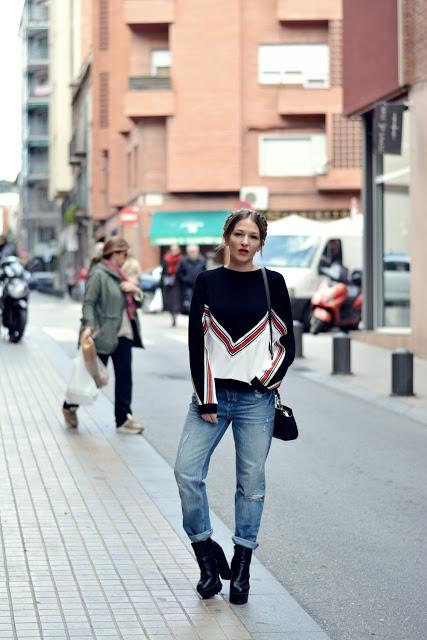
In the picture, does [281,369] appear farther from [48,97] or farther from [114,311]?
[48,97]

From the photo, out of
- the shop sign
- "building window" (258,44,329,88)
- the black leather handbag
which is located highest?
"building window" (258,44,329,88)

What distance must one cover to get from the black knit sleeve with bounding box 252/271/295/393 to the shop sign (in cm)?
1593

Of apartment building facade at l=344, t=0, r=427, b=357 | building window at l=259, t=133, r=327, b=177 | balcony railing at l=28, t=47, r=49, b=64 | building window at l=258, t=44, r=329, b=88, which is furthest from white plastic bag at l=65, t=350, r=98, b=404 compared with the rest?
balcony railing at l=28, t=47, r=49, b=64

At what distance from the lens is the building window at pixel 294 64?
47.9 meters

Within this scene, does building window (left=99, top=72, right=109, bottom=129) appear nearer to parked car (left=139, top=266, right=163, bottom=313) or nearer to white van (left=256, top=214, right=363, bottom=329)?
parked car (left=139, top=266, right=163, bottom=313)

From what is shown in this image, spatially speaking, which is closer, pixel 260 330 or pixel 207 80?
pixel 260 330

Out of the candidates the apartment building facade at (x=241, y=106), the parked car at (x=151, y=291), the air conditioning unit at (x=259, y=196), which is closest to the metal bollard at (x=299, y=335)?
the parked car at (x=151, y=291)

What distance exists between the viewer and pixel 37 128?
115438mm

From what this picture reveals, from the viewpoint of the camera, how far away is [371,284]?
24.5 m

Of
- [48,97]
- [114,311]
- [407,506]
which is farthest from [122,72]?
[48,97]

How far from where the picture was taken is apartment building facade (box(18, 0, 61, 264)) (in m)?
112

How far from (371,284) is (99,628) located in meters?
19.3

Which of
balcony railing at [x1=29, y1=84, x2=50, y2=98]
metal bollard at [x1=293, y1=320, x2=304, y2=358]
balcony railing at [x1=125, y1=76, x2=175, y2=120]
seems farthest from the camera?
balcony railing at [x1=29, y1=84, x2=50, y2=98]

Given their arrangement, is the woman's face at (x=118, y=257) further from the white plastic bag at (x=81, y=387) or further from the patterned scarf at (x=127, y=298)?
the white plastic bag at (x=81, y=387)
